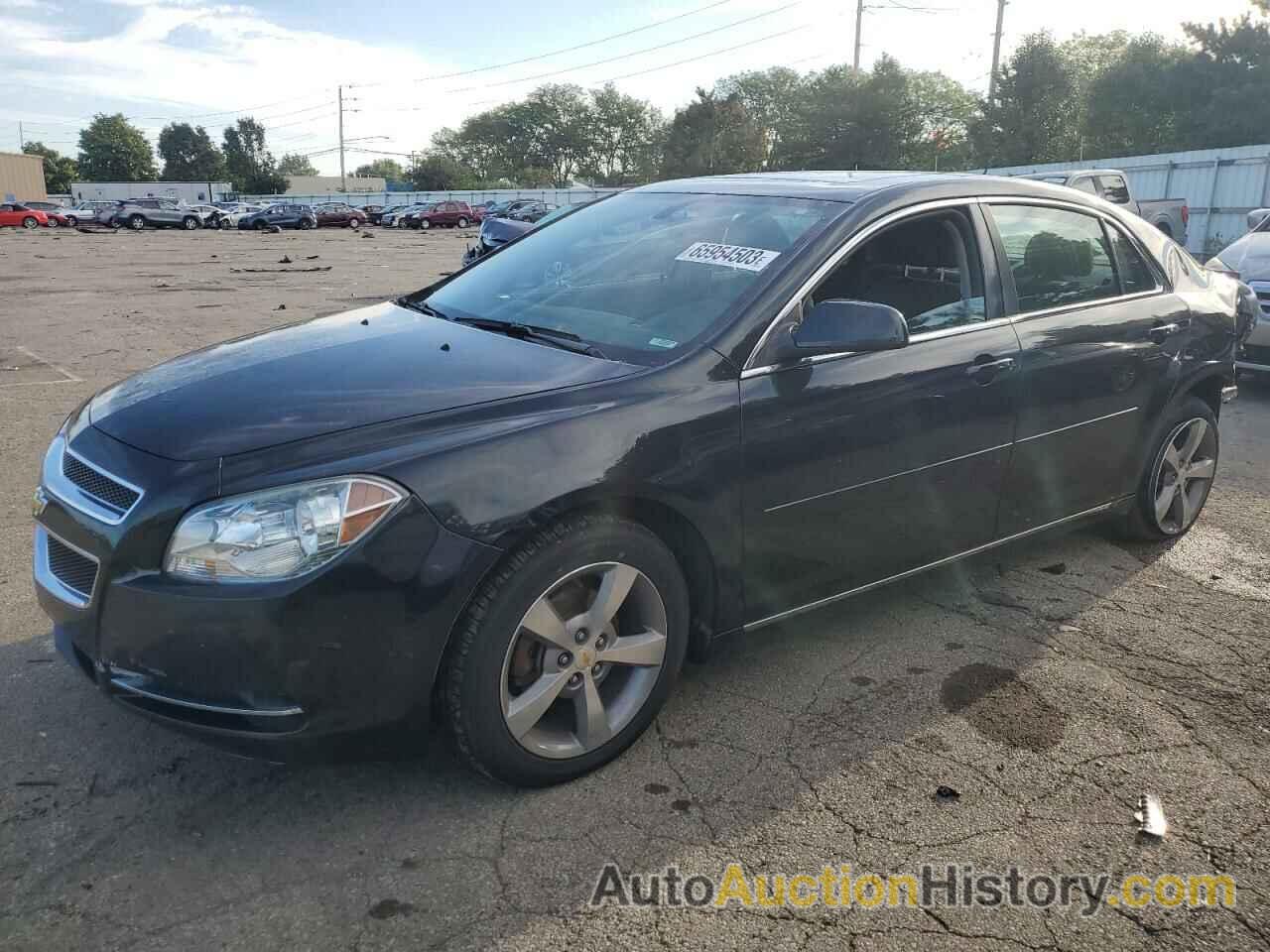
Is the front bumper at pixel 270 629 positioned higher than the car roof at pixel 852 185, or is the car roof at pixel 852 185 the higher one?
the car roof at pixel 852 185

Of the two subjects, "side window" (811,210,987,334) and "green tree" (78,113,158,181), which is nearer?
"side window" (811,210,987,334)

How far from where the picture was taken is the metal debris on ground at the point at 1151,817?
9.00ft

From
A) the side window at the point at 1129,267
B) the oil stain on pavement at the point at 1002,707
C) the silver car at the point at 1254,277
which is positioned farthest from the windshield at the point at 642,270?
the silver car at the point at 1254,277

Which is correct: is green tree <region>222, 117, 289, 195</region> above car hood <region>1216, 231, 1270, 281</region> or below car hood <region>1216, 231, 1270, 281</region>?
above

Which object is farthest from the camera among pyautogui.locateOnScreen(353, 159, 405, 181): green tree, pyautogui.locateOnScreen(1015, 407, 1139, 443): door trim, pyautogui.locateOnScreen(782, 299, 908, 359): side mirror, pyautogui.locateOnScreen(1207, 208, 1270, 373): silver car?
pyautogui.locateOnScreen(353, 159, 405, 181): green tree

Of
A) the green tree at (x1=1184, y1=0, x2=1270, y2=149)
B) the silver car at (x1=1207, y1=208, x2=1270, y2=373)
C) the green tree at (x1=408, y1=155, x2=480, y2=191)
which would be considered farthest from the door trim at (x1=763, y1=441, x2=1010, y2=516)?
the green tree at (x1=408, y1=155, x2=480, y2=191)

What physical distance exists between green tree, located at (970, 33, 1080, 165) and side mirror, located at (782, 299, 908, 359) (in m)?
52.2

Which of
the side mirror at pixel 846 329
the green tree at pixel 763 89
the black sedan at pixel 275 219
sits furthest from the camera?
the green tree at pixel 763 89

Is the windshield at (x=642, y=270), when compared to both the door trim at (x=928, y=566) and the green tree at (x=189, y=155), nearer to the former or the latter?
the door trim at (x=928, y=566)

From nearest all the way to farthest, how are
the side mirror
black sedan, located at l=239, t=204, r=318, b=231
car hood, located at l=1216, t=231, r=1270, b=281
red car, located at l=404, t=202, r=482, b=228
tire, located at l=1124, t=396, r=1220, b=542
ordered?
the side mirror
tire, located at l=1124, t=396, r=1220, b=542
car hood, located at l=1216, t=231, r=1270, b=281
black sedan, located at l=239, t=204, r=318, b=231
red car, located at l=404, t=202, r=482, b=228

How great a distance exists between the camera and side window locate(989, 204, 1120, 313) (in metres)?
3.94

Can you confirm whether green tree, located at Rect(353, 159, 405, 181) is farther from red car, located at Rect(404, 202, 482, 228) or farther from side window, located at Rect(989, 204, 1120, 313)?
side window, located at Rect(989, 204, 1120, 313)

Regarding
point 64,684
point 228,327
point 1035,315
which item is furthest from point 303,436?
point 228,327

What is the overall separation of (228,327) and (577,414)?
10.3 m
